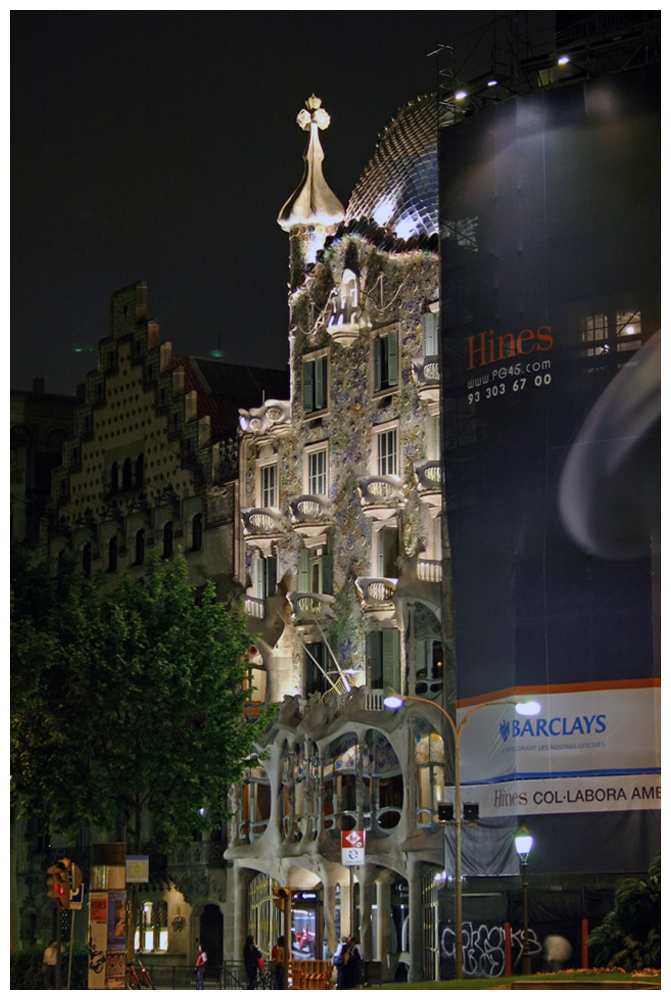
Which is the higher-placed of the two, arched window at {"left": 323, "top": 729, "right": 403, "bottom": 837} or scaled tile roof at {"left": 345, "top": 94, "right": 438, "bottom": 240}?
scaled tile roof at {"left": 345, "top": 94, "right": 438, "bottom": 240}

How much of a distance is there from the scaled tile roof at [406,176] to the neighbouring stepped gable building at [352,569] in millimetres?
70

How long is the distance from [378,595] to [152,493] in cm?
1495

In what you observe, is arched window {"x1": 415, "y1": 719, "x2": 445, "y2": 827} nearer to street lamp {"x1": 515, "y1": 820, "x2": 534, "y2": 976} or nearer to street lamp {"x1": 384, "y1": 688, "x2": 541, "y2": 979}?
street lamp {"x1": 384, "y1": 688, "x2": 541, "y2": 979}

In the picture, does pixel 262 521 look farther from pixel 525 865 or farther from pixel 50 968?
pixel 525 865

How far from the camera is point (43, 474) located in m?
81.4

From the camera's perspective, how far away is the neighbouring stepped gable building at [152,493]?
2611 inches

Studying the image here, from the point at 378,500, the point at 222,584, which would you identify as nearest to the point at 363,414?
the point at 378,500

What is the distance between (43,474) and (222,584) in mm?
16514

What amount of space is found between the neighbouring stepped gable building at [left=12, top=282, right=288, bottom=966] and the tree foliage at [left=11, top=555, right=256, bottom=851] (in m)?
8.53

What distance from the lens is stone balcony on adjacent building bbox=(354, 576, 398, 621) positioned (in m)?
59.1

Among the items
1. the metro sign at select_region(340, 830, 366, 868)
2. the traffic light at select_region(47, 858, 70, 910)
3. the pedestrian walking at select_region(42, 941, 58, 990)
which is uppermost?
the metro sign at select_region(340, 830, 366, 868)

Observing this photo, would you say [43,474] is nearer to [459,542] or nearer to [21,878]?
[21,878]

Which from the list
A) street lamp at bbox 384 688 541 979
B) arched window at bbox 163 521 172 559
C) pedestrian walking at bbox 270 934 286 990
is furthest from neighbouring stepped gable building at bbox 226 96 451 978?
arched window at bbox 163 521 172 559

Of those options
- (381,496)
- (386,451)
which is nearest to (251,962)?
(381,496)
